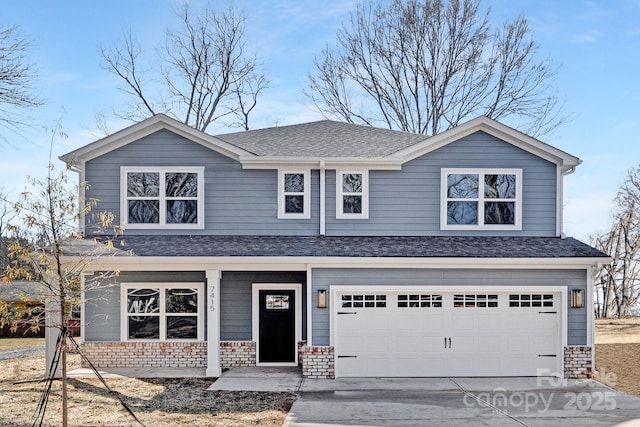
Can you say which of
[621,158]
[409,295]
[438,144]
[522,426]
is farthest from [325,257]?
[621,158]

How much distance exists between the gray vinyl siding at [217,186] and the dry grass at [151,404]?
379 centimetres

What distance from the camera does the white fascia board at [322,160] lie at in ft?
45.5

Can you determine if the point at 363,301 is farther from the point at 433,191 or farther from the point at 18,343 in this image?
the point at 18,343

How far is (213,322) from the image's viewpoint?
12680mm

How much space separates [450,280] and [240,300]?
5.04 metres

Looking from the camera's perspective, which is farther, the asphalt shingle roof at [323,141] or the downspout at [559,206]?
the asphalt shingle roof at [323,141]

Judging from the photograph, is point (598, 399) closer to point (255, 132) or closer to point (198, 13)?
point (255, 132)

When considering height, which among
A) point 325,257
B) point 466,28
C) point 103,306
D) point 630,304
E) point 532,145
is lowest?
point 630,304

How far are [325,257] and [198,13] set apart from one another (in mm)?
19035

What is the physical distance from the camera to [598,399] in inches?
416

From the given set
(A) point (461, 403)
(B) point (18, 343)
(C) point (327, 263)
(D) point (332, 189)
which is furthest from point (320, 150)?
(B) point (18, 343)

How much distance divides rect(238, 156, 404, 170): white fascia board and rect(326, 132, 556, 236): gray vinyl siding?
8.6 inches

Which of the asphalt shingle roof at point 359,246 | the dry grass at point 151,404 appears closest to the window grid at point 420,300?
the asphalt shingle roof at point 359,246

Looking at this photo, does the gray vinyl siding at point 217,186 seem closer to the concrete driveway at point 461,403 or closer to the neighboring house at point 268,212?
the neighboring house at point 268,212
